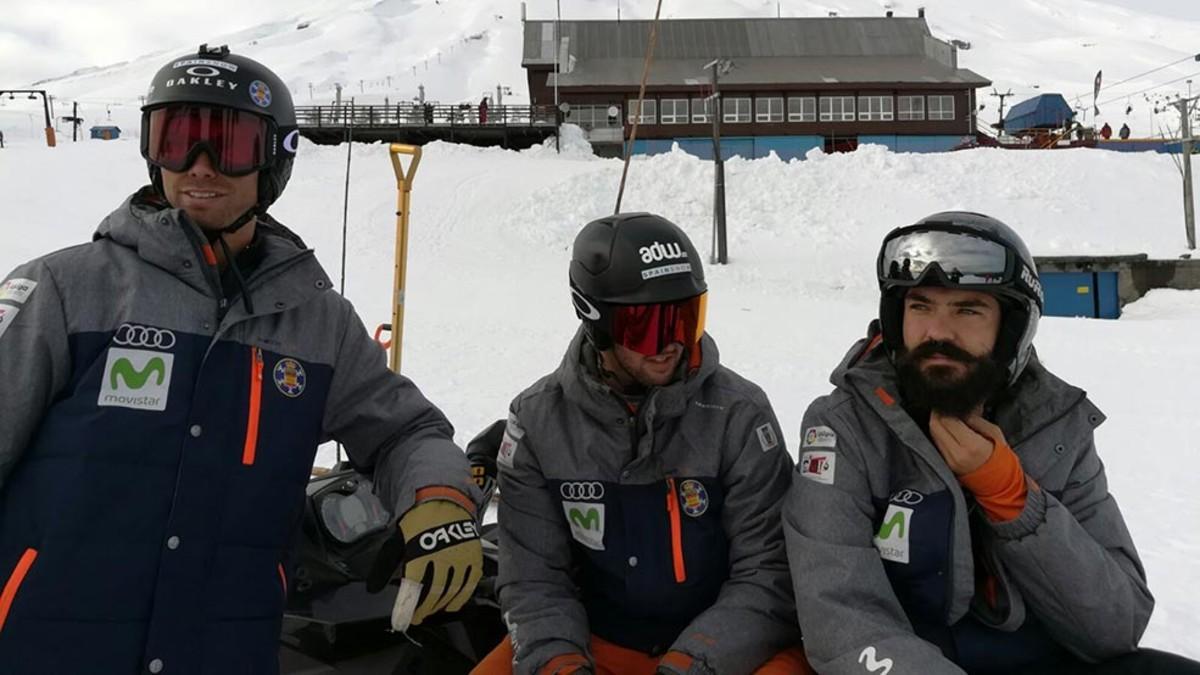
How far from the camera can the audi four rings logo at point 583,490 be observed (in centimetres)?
267

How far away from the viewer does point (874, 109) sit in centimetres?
4356

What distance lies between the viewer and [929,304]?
248 centimetres

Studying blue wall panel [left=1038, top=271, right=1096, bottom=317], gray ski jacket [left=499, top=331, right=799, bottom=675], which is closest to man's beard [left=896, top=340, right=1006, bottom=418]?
gray ski jacket [left=499, top=331, right=799, bottom=675]

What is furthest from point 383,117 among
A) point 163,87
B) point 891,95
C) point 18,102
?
point 18,102

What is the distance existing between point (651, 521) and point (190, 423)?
129cm

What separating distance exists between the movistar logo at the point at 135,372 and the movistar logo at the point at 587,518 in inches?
48.8

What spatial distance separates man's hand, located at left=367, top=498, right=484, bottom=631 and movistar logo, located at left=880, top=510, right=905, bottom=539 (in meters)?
1.11

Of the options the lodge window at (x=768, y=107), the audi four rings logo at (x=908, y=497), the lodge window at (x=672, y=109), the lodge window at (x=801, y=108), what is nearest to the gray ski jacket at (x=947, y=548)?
the audi four rings logo at (x=908, y=497)

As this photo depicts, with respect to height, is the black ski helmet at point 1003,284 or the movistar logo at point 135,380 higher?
the black ski helmet at point 1003,284

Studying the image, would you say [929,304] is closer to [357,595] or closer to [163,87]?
[357,595]

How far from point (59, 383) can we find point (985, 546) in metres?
2.39

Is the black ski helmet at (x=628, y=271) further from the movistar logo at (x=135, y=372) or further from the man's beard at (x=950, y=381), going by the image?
the movistar logo at (x=135, y=372)

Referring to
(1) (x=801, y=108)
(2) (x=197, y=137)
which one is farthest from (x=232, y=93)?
(1) (x=801, y=108)

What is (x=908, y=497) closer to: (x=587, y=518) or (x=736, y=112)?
(x=587, y=518)
